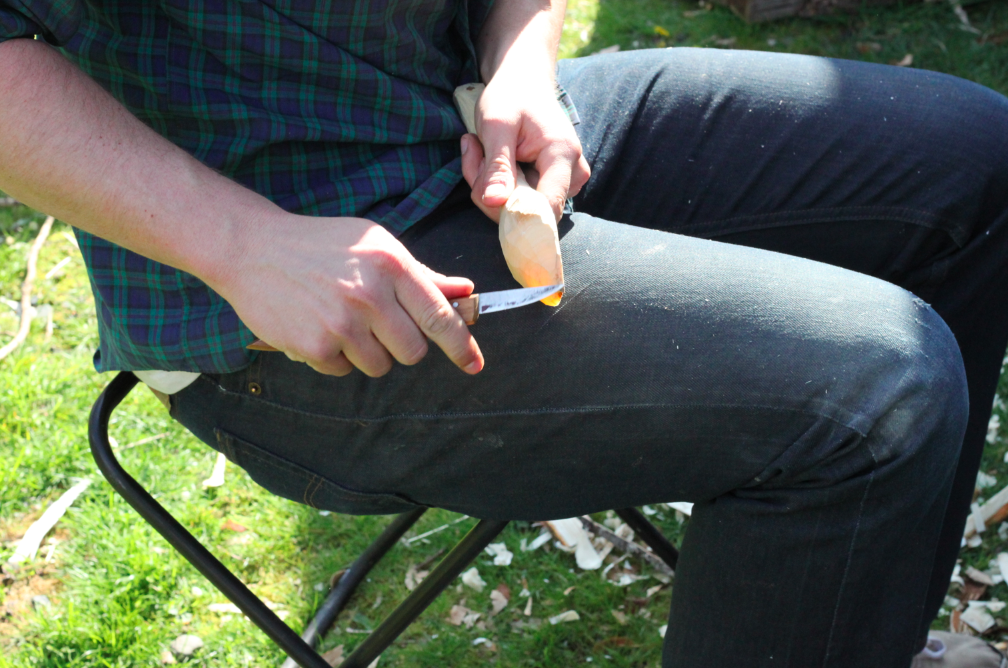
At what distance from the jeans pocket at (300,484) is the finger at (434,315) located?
0.98 ft

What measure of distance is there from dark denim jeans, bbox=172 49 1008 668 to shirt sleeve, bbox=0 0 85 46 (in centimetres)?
48

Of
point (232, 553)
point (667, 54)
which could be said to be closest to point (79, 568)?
point (232, 553)

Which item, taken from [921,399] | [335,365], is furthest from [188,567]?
[921,399]

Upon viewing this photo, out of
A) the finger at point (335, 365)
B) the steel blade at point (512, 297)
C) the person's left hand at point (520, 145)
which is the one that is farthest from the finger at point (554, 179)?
the finger at point (335, 365)

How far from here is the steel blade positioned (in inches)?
41.6

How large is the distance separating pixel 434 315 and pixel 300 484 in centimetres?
40

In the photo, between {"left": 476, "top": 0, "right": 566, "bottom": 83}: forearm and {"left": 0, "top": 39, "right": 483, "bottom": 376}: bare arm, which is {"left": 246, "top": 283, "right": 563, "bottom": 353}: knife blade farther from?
{"left": 476, "top": 0, "right": 566, "bottom": 83}: forearm

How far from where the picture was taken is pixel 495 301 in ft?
3.47

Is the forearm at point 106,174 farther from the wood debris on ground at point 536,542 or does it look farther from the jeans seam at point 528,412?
the wood debris on ground at point 536,542

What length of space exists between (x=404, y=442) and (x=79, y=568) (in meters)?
1.43

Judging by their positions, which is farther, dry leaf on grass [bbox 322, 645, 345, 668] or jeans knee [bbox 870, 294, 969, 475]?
dry leaf on grass [bbox 322, 645, 345, 668]

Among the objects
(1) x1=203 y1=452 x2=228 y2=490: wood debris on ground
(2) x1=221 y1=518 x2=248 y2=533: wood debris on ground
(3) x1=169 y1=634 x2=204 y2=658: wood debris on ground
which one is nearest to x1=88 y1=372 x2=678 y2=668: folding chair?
(3) x1=169 y1=634 x2=204 y2=658: wood debris on ground

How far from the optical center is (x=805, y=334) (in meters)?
1.02

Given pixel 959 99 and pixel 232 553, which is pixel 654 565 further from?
pixel 959 99
